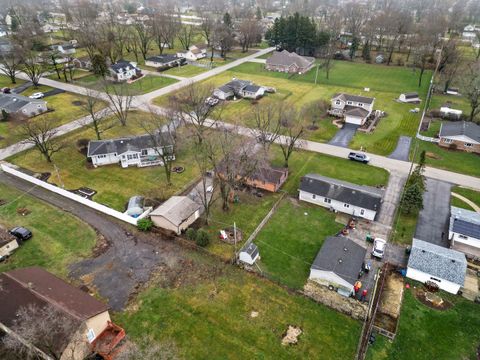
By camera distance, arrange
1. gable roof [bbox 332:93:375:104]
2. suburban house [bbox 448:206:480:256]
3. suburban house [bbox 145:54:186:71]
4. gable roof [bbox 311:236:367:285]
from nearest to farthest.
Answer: gable roof [bbox 311:236:367:285] < suburban house [bbox 448:206:480:256] < gable roof [bbox 332:93:375:104] < suburban house [bbox 145:54:186:71]

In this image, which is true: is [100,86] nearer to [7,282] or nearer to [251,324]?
[7,282]

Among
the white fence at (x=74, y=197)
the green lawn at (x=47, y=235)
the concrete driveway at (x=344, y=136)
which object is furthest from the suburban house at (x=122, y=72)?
the concrete driveway at (x=344, y=136)

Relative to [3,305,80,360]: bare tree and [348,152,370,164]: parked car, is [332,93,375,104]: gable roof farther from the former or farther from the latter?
[3,305,80,360]: bare tree

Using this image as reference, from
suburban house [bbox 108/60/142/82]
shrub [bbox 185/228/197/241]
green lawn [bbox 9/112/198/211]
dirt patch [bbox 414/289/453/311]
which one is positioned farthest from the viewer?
suburban house [bbox 108/60/142/82]

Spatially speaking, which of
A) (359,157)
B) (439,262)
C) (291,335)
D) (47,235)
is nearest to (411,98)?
(359,157)

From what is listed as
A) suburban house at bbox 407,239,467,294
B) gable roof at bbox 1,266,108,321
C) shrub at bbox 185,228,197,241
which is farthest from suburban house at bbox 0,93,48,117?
suburban house at bbox 407,239,467,294

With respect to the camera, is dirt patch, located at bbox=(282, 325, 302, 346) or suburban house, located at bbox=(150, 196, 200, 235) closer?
dirt patch, located at bbox=(282, 325, 302, 346)

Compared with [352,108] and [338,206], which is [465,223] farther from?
[352,108]

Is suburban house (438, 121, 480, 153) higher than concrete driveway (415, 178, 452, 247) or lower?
higher
